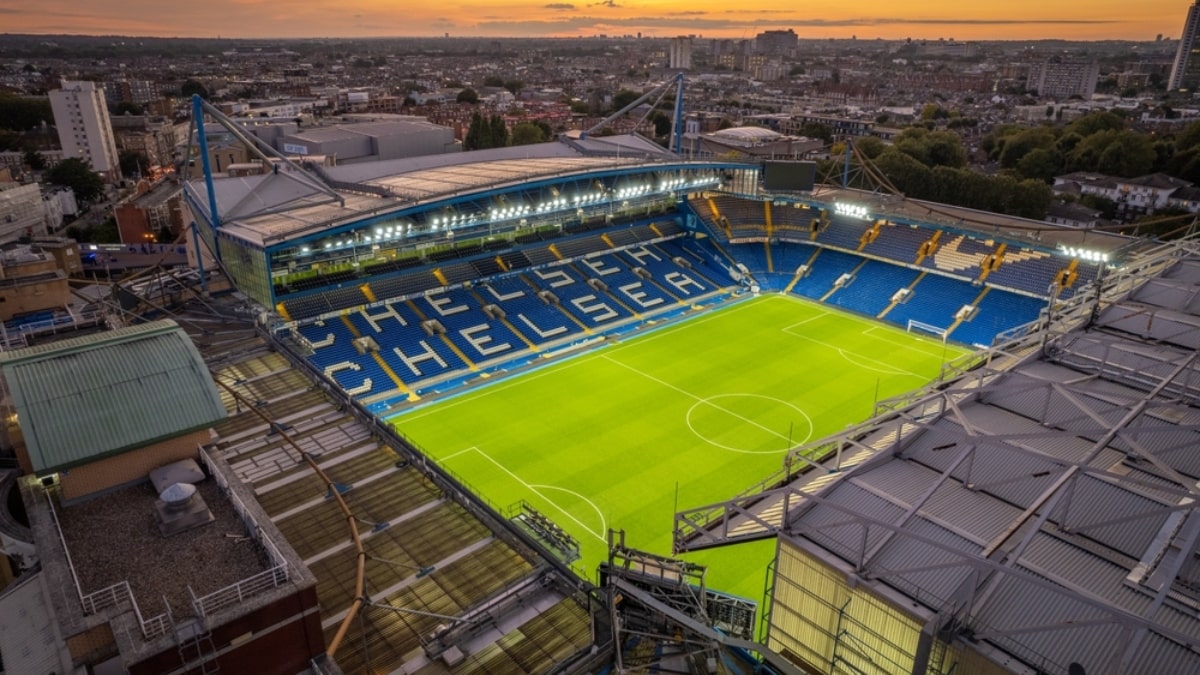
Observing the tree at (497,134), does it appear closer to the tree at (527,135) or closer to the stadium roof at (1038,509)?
the tree at (527,135)

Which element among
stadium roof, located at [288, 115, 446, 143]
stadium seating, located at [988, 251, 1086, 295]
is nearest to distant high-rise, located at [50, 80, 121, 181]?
stadium roof, located at [288, 115, 446, 143]

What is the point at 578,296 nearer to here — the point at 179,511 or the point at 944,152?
the point at 179,511

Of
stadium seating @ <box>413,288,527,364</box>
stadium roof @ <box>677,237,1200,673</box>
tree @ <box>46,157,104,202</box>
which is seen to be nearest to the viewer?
stadium roof @ <box>677,237,1200,673</box>

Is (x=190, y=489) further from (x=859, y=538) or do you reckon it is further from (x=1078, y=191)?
(x=1078, y=191)

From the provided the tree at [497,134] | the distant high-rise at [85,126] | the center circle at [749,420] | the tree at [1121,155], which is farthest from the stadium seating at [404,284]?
the tree at [1121,155]

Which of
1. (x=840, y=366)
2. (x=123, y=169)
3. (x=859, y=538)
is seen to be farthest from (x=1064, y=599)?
(x=123, y=169)

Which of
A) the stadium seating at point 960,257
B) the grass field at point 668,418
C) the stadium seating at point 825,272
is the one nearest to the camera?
the grass field at point 668,418

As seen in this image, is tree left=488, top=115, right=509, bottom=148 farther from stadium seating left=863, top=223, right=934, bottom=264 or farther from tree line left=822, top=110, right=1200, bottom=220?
stadium seating left=863, top=223, right=934, bottom=264
